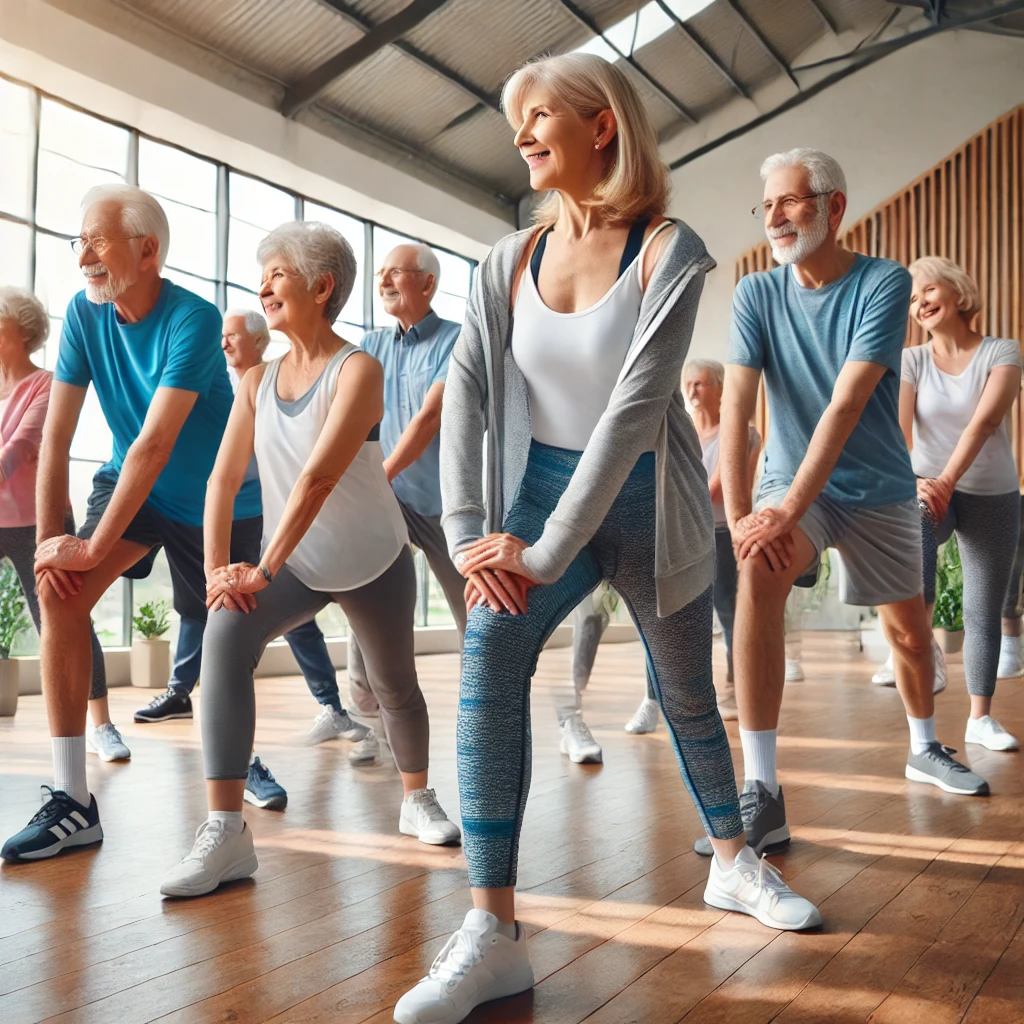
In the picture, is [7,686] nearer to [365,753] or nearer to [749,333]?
[365,753]

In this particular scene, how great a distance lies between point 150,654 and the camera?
6652 millimetres

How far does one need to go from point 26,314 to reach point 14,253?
10.7 feet

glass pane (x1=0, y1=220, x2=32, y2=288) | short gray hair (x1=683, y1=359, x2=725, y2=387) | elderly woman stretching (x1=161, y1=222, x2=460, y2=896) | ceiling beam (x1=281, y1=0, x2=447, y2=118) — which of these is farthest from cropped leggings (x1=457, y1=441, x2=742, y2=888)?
ceiling beam (x1=281, y1=0, x2=447, y2=118)

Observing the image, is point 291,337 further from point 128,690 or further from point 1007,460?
point 128,690

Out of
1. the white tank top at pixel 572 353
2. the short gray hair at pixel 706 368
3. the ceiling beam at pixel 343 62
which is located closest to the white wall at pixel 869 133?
the ceiling beam at pixel 343 62

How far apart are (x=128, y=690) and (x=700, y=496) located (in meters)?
5.25

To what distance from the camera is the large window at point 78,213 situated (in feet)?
22.4

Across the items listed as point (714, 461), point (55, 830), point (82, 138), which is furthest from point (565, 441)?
point (82, 138)

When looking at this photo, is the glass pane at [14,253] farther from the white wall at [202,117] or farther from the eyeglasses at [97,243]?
the eyeglasses at [97,243]

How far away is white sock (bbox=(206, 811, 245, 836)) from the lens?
90.1 inches

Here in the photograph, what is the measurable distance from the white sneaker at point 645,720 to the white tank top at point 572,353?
287cm

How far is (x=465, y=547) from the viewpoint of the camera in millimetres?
1749

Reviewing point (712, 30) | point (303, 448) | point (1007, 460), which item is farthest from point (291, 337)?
point (712, 30)

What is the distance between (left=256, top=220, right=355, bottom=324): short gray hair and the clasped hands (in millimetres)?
971
